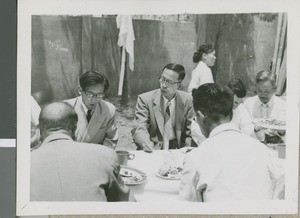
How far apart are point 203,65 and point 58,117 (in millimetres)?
266

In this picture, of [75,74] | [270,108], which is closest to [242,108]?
[270,108]

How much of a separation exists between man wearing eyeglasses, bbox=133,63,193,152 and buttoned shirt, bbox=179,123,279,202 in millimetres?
42

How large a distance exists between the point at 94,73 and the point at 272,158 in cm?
34

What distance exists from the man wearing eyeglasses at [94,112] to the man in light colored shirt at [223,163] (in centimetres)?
14

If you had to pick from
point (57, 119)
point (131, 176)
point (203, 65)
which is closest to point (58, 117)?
point (57, 119)

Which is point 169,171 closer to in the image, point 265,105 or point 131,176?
point 131,176

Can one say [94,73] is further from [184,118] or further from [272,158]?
[272,158]

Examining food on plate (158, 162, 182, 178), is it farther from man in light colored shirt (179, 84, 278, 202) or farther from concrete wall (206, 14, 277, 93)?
concrete wall (206, 14, 277, 93)

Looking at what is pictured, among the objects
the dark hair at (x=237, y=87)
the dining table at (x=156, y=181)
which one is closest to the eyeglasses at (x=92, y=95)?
the dining table at (x=156, y=181)

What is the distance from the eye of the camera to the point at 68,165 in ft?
2.92

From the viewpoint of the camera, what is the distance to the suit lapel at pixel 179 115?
0.89m

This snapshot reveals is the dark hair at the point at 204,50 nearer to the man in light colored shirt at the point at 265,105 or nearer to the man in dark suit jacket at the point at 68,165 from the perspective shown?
the man in light colored shirt at the point at 265,105

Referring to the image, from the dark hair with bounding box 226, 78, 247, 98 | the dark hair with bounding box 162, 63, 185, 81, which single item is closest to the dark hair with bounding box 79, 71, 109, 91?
the dark hair with bounding box 162, 63, 185, 81

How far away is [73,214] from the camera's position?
90 cm
